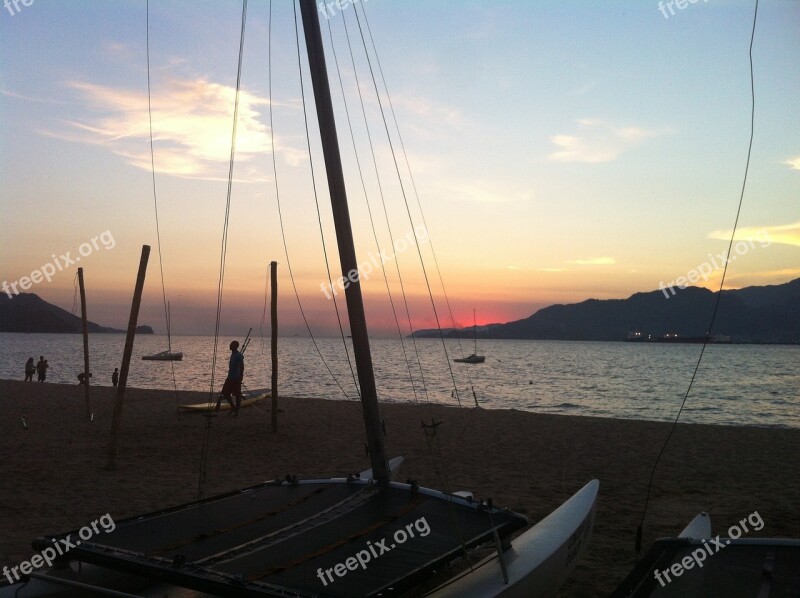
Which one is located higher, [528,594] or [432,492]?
[432,492]

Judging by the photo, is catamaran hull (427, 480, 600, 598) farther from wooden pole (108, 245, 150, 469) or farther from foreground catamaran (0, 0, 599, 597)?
wooden pole (108, 245, 150, 469)

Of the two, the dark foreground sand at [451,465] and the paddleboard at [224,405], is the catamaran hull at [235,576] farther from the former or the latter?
the paddleboard at [224,405]

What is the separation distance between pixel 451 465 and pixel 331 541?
7120 millimetres

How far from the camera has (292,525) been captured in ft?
17.5

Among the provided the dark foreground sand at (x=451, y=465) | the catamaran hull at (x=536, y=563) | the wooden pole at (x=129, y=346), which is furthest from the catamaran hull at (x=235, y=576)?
the wooden pole at (x=129, y=346)

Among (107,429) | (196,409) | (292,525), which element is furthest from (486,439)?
(292,525)

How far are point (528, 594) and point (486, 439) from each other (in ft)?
34.0

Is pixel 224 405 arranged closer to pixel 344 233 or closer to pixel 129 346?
pixel 129 346

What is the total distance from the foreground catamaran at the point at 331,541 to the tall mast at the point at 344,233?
11 mm

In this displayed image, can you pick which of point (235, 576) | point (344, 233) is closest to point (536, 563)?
point (235, 576)

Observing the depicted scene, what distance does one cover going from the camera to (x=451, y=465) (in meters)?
11.8

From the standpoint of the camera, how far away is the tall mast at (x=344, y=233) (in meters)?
6.43

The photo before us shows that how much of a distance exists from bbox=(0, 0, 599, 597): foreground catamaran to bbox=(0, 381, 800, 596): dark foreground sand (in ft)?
3.12

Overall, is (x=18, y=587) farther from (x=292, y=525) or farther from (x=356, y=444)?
(x=356, y=444)
